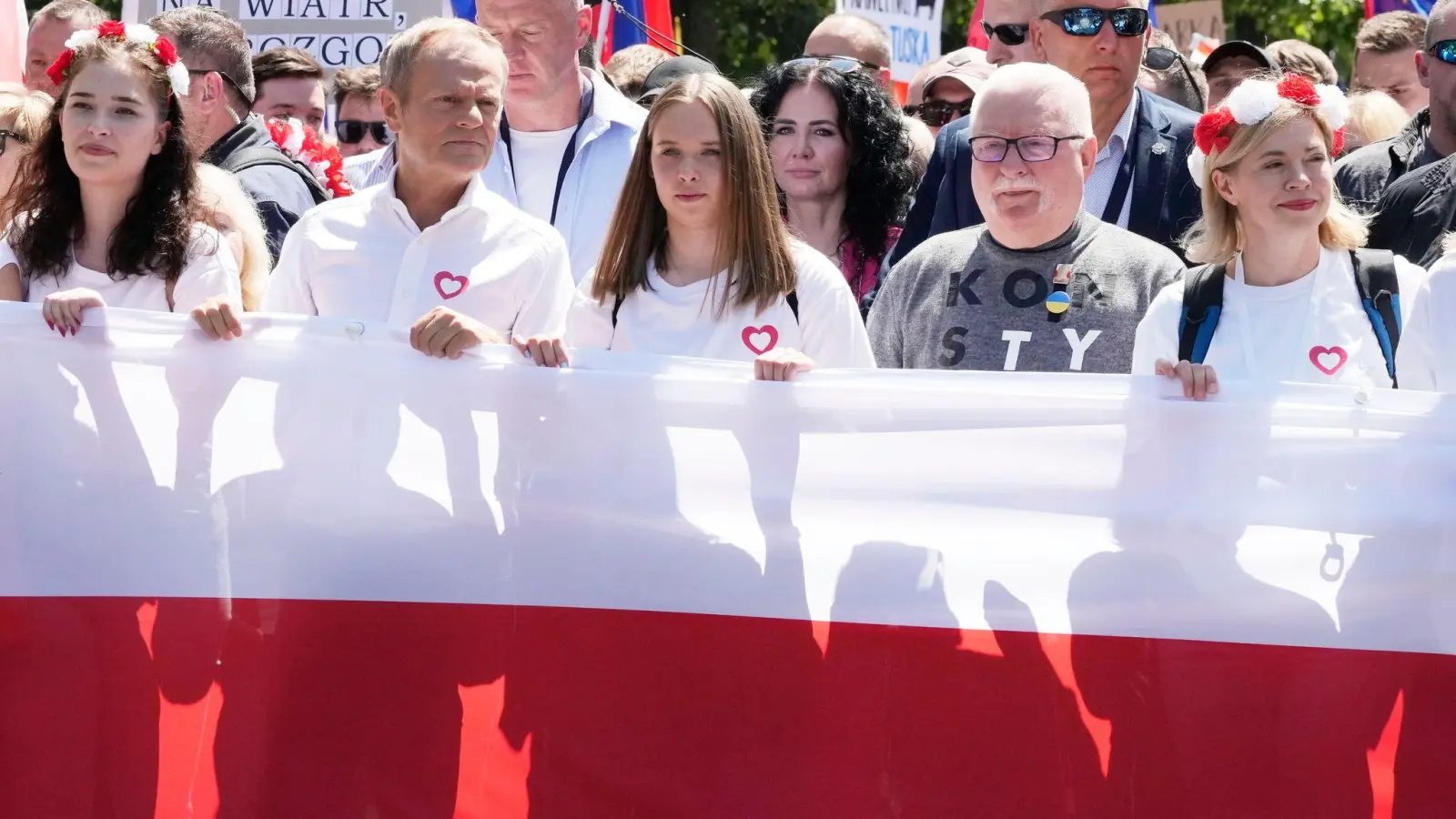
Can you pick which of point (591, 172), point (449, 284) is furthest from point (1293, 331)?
point (591, 172)

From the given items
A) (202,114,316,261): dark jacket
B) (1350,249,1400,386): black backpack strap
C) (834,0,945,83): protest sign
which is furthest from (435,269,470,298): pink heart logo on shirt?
(834,0,945,83): protest sign

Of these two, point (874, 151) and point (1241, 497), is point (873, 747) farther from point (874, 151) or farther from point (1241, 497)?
point (874, 151)

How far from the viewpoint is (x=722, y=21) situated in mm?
19812

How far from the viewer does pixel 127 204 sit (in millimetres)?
4172

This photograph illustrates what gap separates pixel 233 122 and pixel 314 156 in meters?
0.42

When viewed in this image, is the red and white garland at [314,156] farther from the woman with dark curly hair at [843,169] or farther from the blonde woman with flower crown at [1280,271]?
the blonde woman with flower crown at [1280,271]

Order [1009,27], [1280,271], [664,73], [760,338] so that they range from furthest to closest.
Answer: [1009,27]
[664,73]
[760,338]
[1280,271]

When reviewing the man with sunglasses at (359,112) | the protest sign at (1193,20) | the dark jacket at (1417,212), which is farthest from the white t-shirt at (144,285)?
the protest sign at (1193,20)

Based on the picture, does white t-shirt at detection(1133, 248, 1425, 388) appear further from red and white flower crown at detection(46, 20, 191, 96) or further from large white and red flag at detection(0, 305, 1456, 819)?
red and white flower crown at detection(46, 20, 191, 96)

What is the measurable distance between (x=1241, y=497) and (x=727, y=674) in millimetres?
1045

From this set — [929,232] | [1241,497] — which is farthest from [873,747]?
[929,232]

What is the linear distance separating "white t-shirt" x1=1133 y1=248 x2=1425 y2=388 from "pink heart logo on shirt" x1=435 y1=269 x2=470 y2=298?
1.50 m

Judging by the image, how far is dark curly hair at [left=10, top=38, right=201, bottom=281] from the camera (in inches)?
160

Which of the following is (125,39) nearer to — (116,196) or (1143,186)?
(116,196)
